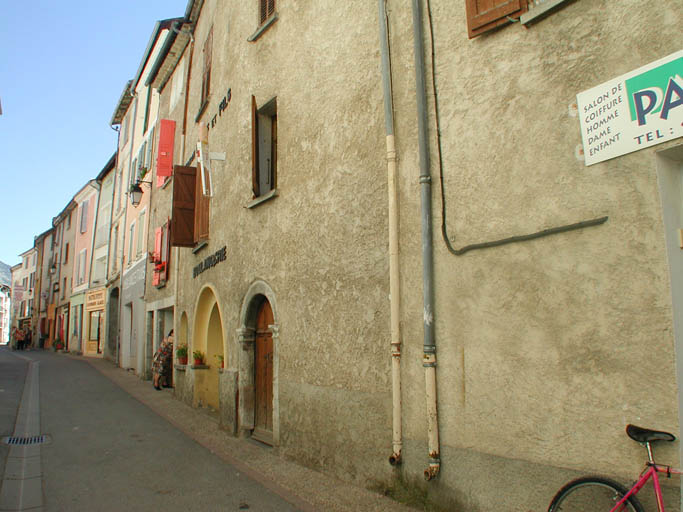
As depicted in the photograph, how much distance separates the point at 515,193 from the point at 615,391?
169 centimetres

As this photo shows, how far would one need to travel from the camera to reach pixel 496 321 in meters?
4.44

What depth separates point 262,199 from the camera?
828 cm

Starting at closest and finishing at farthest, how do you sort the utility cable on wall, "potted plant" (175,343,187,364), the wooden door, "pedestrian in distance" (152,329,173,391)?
the utility cable on wall, the wooden door, "potted plant" (175,343,187,364), "pedestrian in distance" (152,329,173,391)

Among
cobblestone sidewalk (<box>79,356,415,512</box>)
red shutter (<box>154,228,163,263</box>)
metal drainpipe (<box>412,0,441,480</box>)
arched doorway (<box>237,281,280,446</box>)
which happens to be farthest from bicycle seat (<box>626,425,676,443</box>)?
red shutter (<box>154,228,163,263</box>)

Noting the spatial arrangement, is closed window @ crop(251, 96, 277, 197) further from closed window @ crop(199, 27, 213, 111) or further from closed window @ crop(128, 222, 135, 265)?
closed window @ crop(128, 222, 135, 265)

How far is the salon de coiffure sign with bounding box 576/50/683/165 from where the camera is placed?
343 cm

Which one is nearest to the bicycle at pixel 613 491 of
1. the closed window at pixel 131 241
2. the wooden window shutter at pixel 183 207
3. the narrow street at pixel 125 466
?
the narrow street at pixel 125 466

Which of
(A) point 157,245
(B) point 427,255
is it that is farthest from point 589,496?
(A) point 157,245

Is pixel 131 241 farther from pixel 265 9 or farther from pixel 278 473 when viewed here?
pixel 278 473

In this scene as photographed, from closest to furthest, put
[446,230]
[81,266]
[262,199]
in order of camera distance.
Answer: [446,230]
[262,199]
[81,266]

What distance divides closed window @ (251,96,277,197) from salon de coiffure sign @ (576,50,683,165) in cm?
570

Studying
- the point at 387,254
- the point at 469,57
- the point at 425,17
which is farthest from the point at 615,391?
the point at 425,17

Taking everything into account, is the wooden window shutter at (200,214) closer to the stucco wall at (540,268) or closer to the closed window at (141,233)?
the stucco wall at (540,268)

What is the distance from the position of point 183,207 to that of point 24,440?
635 cm
